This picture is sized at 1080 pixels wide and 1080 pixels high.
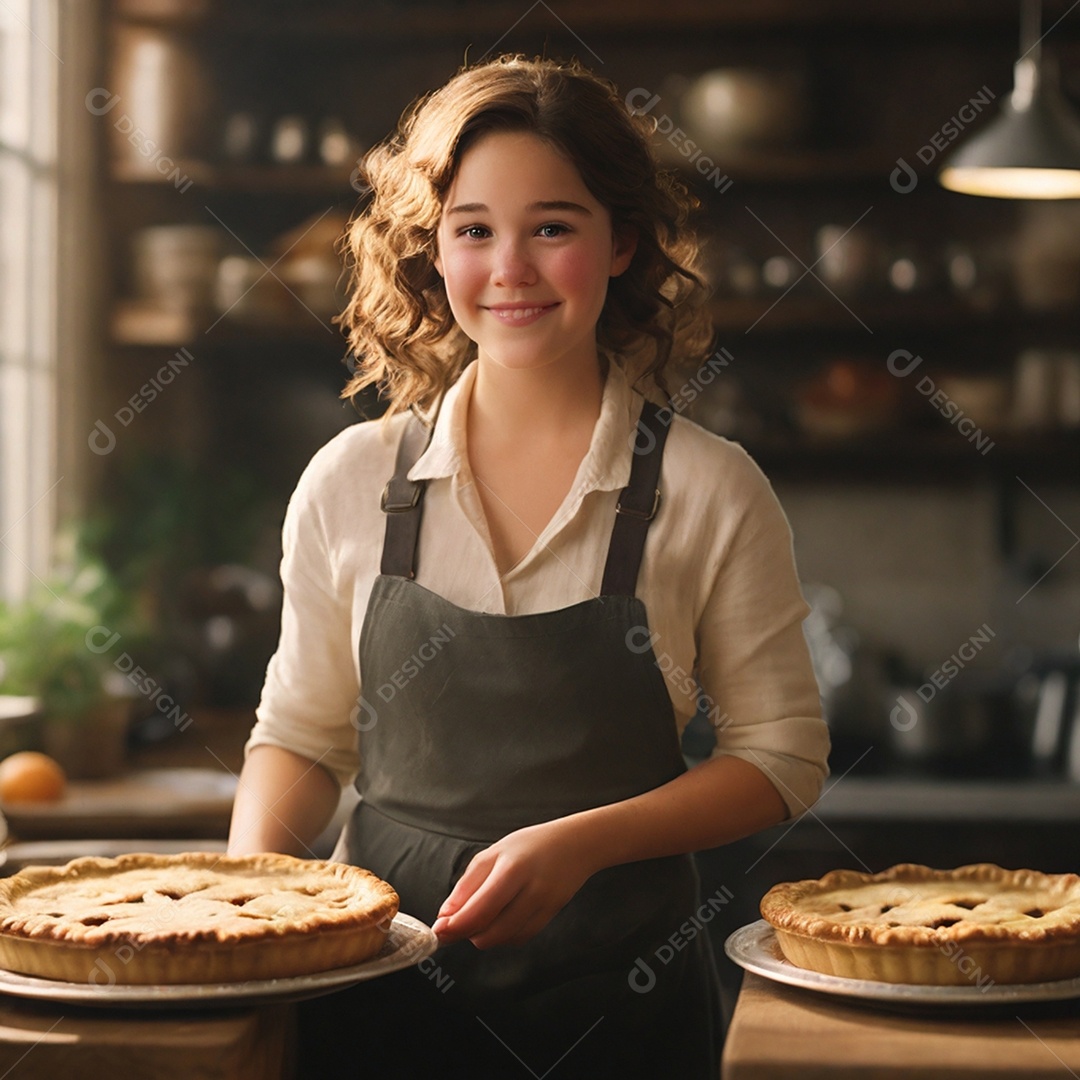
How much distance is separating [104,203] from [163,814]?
5.70ft

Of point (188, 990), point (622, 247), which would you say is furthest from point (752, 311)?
point (188, 990)

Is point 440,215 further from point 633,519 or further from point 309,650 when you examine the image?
point 309,650

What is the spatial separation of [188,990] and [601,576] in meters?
0.55

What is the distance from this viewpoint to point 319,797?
4.86 ft

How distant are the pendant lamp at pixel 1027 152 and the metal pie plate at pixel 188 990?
1973mm

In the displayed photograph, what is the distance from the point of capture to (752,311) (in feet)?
11.7

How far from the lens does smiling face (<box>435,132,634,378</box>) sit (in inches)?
51.8

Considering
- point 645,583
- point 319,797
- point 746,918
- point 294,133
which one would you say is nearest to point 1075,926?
point 645,583

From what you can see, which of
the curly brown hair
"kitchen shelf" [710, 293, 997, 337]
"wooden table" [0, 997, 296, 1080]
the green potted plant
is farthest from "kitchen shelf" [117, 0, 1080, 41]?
"wooden table" [0, 997, 296, 1080]

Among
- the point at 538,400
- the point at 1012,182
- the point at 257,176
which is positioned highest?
the point at 257,176

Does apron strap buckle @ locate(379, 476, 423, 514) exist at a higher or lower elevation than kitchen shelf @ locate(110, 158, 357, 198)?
lower

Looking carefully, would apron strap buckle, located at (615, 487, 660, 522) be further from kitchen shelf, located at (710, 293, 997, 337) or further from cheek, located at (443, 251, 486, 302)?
kitchen shelf, located at (710, 293, 997, 337)

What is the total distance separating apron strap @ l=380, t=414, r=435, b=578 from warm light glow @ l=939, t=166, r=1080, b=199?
5.27ft

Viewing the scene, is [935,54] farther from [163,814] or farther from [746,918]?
[163,814]
